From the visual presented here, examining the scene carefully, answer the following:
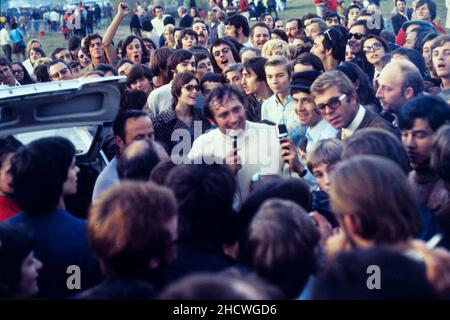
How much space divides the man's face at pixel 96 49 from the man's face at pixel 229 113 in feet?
15.9

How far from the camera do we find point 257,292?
204cm

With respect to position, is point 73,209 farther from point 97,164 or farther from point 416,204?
point 416,204

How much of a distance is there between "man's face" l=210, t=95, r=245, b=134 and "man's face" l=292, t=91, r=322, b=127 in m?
0.52

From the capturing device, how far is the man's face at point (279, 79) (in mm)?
6199

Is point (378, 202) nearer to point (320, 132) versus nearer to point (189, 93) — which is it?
point (320, 132)

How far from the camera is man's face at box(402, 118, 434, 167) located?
400cm

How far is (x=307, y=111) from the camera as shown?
5246 millimetres

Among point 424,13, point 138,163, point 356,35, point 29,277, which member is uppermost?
point 424,13

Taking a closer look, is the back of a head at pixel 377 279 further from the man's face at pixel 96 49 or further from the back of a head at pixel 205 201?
the man's face at pixel 96 49

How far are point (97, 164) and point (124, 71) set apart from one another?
2851mm

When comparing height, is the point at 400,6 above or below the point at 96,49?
above

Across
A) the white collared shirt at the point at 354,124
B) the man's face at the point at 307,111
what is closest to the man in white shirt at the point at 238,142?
the man's face at the point at 307,111

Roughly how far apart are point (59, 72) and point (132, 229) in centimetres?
592

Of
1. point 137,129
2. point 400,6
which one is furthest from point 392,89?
point 400,6
